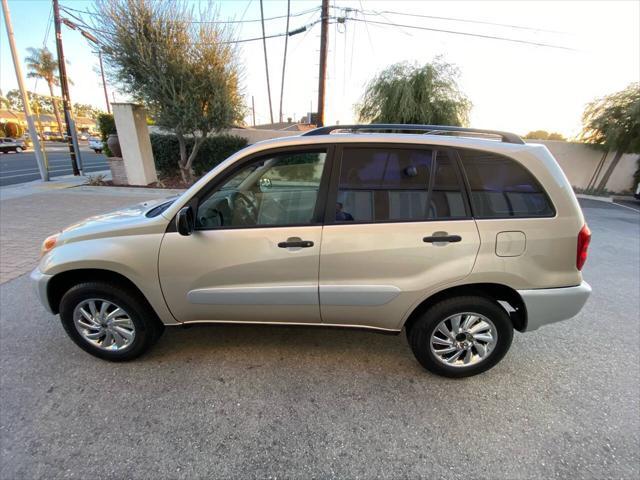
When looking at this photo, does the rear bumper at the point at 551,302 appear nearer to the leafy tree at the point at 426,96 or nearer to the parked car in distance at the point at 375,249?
the parked car in distance at the point at 375,249

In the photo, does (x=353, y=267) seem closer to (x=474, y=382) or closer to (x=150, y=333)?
(x=474, y=382)

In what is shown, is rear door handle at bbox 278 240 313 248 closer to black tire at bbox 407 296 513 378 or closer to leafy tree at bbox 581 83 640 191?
black tire at bbox 407 296 513 378

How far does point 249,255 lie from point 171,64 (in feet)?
28.5

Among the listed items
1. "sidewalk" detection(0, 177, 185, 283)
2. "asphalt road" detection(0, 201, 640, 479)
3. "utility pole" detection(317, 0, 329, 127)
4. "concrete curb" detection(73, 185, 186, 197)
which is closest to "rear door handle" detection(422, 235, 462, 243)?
"asphalt road" detection(0, 201, 640, 479)

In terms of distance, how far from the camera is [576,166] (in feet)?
44.9

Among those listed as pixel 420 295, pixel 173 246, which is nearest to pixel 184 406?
pixel 173 246

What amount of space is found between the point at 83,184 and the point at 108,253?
1088 cm

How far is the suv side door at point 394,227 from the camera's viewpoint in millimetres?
1940

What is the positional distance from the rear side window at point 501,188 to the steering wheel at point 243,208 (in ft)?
4.99

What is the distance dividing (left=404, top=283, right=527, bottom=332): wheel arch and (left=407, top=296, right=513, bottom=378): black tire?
0.11 ft

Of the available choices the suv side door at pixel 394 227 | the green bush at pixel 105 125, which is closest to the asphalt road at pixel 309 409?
the suv side door at pixel 394 227

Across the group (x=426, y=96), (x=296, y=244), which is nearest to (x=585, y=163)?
(x=426, y=96)

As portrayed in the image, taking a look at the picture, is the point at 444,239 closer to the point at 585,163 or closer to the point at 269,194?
the point at 269,194

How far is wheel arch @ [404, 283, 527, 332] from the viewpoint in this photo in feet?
6.81
